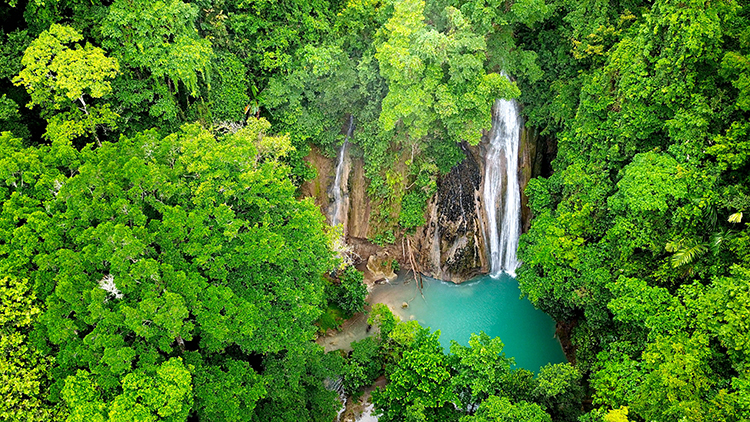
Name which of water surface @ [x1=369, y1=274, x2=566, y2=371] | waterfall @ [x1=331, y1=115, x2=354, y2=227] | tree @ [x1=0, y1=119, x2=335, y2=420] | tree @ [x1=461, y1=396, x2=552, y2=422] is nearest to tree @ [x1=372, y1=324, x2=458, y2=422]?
tree @ [x1=461, y1=396, x2=552, y2=422]

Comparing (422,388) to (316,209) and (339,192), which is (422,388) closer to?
(316,209)

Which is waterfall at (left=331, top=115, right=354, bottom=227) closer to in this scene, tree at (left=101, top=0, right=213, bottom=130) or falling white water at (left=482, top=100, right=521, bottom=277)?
falling white water at (left=482, top=100, right=521, bottom=277)

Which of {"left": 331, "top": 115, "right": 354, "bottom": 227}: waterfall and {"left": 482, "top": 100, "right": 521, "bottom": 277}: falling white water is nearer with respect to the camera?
{"left": 482, "top": 100, "right": 521, "bottom": 277}: falling white water

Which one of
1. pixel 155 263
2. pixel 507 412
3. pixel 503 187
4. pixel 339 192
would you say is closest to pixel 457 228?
pixel 503 187

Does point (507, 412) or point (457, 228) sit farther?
point (457, 228)

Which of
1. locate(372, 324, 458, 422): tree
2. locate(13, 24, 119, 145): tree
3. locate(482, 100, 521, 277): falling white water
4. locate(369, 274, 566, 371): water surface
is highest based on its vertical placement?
locate(13, 24, 119, 145): tree

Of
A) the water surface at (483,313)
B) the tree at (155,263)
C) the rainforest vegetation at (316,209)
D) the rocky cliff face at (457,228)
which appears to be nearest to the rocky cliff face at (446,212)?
the rocky cliff face at (457,228)

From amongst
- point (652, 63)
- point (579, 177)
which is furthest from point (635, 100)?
point (579, 177)
